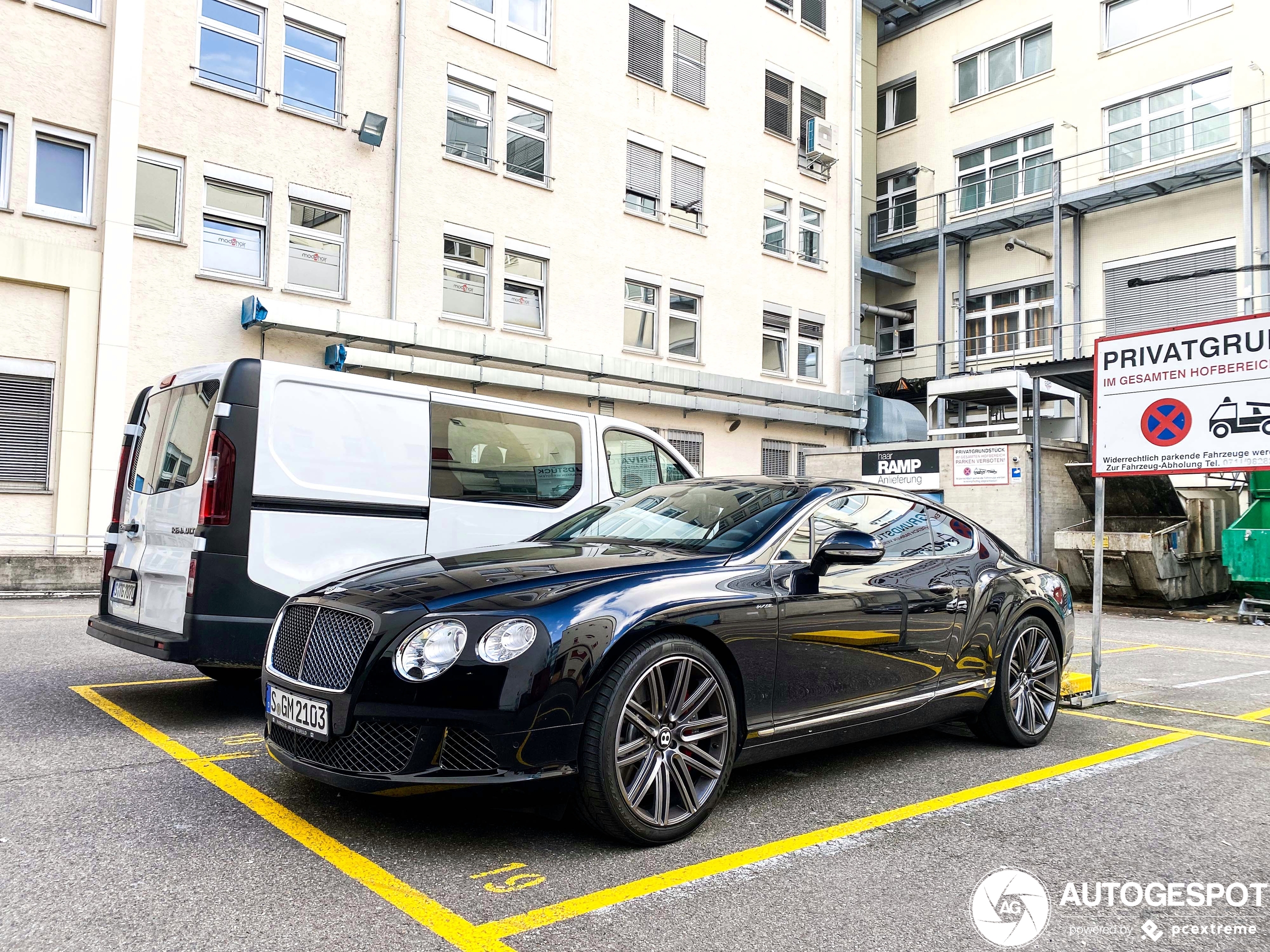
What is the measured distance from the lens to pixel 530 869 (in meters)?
3.35

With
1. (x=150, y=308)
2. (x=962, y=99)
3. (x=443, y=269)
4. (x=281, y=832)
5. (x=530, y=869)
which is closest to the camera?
(x=530, y=869)

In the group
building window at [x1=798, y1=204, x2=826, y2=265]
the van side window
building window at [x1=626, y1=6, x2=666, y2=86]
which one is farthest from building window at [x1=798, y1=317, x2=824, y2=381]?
the van side window

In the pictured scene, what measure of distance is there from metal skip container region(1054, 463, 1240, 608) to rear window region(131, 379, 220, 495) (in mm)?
13221

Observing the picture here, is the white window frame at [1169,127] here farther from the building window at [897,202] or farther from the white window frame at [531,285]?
the white window frame at [531,285]

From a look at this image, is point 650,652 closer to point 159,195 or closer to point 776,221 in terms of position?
point 159,195

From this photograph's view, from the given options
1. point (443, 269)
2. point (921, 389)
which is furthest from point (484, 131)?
point (921, 389)

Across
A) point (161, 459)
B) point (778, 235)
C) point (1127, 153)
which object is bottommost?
point (161, 459)

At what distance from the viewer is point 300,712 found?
3.67 m

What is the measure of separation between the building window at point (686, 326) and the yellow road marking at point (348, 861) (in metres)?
18.4

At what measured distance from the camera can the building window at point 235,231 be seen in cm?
1590

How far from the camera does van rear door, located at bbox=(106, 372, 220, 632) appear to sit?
556cm

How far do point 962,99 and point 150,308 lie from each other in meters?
21.8

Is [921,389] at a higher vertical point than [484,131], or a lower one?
lower

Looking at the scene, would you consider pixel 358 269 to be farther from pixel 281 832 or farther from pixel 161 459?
pixel 281 832
